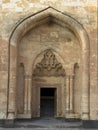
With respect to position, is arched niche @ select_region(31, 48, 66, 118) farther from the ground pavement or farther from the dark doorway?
the ground pavement

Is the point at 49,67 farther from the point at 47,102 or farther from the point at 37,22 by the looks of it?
the point at 37,22

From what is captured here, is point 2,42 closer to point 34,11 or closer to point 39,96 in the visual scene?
point 34,11

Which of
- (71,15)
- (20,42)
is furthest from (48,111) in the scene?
(71,15)

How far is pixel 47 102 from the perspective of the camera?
50.2 ft

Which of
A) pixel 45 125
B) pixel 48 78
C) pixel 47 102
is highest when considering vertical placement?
pixel 48 78

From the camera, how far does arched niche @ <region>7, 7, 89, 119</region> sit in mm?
13789

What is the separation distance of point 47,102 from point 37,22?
3.47 meters

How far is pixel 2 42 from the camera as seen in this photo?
46.0 ft

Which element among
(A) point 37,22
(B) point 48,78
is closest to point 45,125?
(B) point 48,78

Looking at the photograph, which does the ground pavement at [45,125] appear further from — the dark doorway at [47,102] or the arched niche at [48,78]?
the dark doorway at [47,102]

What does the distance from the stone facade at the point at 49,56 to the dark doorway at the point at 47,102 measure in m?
0.37

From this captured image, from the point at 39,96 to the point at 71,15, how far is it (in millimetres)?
3616

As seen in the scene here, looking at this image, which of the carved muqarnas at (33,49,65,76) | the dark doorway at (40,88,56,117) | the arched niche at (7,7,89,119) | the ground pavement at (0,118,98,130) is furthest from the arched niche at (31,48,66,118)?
the arched niche at (7,7,89,119)

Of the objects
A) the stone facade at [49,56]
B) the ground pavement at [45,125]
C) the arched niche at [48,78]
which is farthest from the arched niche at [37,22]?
the arched niche at [48,78]
